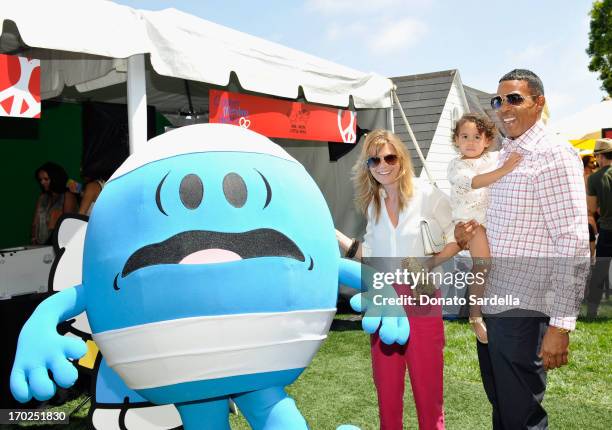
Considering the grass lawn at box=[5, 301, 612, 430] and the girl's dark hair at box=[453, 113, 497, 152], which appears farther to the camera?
the grass lawn at box=[5, 301, 612, 430]

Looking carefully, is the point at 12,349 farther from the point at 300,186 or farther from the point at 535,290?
the point at 535,290

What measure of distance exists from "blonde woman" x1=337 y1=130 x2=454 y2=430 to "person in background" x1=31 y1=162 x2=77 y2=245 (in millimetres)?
4282

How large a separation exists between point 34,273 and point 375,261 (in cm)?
311

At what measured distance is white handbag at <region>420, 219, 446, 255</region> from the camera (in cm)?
276

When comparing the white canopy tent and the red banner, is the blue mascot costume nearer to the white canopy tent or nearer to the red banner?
the white canopy tent

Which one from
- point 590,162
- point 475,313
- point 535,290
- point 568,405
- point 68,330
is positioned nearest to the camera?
point 535,290

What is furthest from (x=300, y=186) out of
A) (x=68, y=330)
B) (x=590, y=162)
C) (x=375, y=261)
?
(x=590, y=162)

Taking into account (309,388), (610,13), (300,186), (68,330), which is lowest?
(309,388)

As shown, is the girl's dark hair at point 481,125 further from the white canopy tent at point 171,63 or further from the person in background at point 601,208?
the person in background at point 601,208

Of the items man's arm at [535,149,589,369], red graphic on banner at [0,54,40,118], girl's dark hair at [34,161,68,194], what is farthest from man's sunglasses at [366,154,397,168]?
girl's dark hair at [34,161,68,194]

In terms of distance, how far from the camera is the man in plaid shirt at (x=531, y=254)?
2234mm

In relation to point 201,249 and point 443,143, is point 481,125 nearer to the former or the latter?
point 201,249

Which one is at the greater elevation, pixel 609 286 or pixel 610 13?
pixel 610 13

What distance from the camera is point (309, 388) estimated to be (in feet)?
15.1
